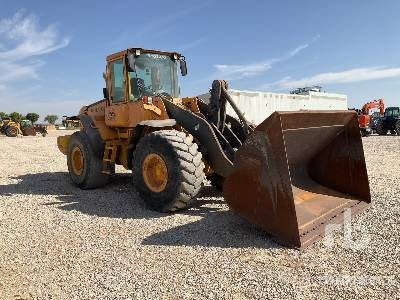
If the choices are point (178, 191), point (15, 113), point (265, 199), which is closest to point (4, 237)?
point (178, 191)

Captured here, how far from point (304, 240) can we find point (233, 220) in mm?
1215

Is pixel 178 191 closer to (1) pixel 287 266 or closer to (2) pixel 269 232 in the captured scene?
(2) pixel 269 232

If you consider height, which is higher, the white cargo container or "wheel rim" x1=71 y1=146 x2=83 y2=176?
the white cargo container

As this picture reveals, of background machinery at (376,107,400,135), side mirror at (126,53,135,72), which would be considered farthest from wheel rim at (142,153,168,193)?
background machinery at (376,107,400,135)

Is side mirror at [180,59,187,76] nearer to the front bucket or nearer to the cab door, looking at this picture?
the cab door

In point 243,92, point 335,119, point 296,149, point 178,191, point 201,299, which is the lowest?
point 201,299

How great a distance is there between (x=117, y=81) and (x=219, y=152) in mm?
2772

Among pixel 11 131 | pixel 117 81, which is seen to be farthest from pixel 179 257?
pixel 11 131

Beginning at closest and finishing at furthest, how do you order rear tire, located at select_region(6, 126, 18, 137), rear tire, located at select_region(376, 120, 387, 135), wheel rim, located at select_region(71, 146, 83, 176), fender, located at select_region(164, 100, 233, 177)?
fender, located at select_region(164, 100, 233, 177)
wheel rim, located at select_region(71, 146, 83, 176)
rear tire, located at select_region(376, 120, 387, 135)
rear tire, located at select_region(6, 126, 18, 137)

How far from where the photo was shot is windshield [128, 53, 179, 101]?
6656mm

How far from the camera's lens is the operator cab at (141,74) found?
6629mm

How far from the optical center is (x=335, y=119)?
5051mm

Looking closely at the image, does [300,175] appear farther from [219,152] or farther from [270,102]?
[270,102]

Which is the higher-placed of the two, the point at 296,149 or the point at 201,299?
the point at 296,149
